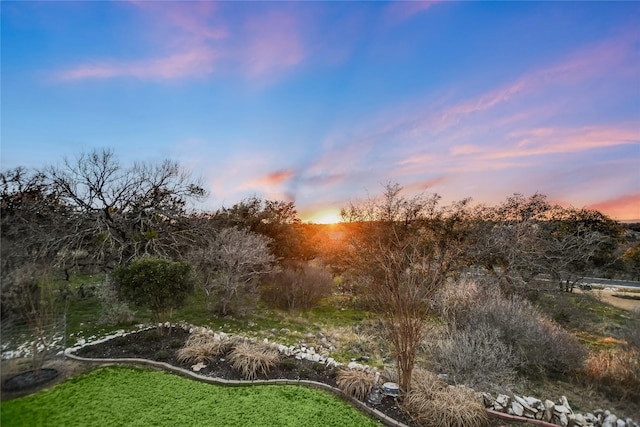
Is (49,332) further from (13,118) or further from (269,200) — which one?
(269,200)

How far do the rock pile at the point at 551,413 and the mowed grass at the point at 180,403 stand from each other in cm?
188

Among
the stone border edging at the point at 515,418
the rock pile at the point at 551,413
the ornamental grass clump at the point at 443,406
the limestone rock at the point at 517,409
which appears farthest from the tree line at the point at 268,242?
the limestone rock at the point at 517,409

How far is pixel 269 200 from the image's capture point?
1425 cm

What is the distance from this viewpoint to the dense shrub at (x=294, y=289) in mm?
11037

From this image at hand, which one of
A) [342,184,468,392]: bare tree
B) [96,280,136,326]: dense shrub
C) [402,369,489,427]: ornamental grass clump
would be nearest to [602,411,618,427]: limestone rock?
[402,369,489,427]: ornamental grass clump

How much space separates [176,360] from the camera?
18.2ft

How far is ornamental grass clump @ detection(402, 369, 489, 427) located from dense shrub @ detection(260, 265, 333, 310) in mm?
6858

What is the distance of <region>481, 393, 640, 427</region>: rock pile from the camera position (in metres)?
3.92

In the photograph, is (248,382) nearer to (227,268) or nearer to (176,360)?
(176,360)

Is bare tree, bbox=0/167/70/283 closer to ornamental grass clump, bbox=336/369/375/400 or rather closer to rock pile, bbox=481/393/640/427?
ornamental grass clump, bbox=336/369/375/400

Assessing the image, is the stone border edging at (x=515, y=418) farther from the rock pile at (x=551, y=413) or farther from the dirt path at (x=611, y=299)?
the dirt path at (x=611, y=299)

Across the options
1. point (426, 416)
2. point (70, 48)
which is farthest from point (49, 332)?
point (426, 416)

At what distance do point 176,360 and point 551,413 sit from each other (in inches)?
240

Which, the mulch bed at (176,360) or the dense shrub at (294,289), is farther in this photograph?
the dense shrub at (294,289)
